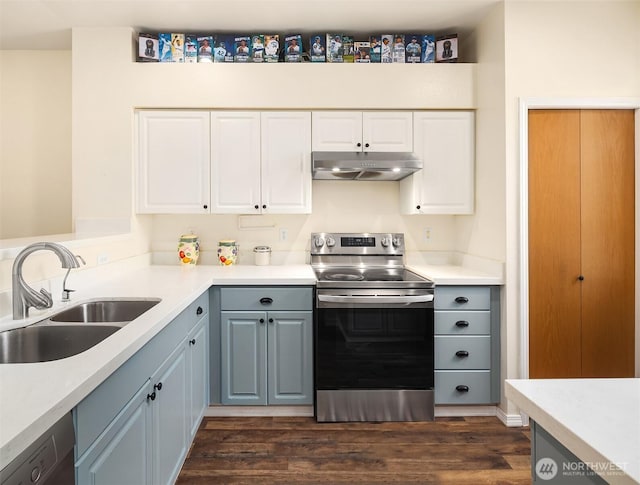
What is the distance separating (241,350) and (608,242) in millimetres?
2407

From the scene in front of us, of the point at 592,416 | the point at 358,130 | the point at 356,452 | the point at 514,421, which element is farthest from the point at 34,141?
the point at 514,421

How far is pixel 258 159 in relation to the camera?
296cm

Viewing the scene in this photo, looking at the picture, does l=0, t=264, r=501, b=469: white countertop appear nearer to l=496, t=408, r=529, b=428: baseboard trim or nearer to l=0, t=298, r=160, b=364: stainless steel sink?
l=0, t=298, r=160, b=364: stainless steel sink

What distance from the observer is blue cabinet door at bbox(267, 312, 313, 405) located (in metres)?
2.64

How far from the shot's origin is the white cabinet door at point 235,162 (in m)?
2.94

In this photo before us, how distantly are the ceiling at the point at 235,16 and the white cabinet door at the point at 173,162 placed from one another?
61cm

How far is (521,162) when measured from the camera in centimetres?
256

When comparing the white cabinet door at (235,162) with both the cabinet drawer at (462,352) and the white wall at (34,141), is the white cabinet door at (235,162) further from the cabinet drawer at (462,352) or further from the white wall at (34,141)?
the cabinet drawer at (462,352)

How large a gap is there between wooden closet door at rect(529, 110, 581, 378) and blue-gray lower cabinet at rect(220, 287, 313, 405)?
1.43 meters

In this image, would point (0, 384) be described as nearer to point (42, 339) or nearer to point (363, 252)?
point (42, 339)

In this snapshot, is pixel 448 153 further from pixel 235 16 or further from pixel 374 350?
pixel 235 16

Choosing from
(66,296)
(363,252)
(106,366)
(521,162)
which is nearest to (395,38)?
(521,162)

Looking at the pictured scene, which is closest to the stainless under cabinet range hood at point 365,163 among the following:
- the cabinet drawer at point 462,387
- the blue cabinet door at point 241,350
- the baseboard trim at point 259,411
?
the blue cabinet door at point 241,350

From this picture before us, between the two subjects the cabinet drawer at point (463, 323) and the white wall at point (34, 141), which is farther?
the white wall at point (34, 141)
